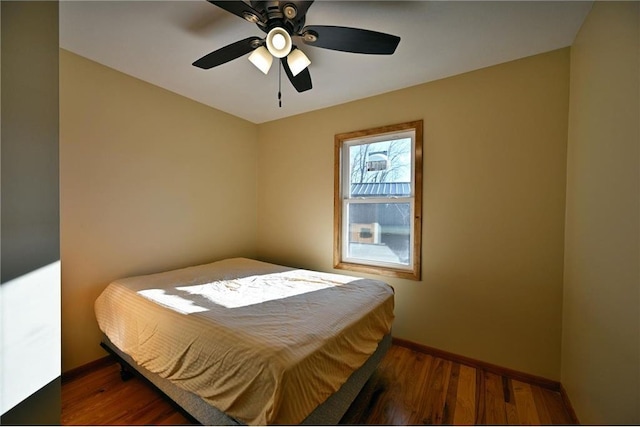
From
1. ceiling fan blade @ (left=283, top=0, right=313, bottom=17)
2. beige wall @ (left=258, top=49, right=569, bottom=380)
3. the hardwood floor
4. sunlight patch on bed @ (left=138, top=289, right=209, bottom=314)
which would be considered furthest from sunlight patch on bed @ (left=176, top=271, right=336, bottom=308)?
Result: ceiling fan blade @ (left=283, top=0, right=313, bottom=17)

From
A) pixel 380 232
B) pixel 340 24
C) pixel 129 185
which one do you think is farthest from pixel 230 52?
pixel 380 232

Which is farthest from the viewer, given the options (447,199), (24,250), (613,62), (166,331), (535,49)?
(447,199)

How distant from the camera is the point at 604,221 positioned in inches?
51.1

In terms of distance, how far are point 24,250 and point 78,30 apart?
1.84 metres

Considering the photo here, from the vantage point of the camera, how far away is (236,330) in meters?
1.27

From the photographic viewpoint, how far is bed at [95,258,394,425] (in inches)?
42.7

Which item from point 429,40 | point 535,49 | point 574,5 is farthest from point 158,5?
point 535,49

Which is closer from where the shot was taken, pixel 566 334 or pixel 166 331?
pixel 166 331

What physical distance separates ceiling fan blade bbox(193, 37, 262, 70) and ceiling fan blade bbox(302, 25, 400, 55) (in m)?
0.32

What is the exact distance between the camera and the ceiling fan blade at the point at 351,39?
1374mm

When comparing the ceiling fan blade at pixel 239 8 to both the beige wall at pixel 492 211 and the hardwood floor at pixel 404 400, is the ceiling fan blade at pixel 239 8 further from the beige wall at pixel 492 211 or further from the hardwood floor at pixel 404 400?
the hardwood floor at pixel 404 400

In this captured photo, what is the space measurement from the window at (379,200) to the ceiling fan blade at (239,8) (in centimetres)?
154

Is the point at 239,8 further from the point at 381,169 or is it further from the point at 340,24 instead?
the point at 381,169

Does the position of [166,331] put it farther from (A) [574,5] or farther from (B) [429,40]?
(A) [574,5]
